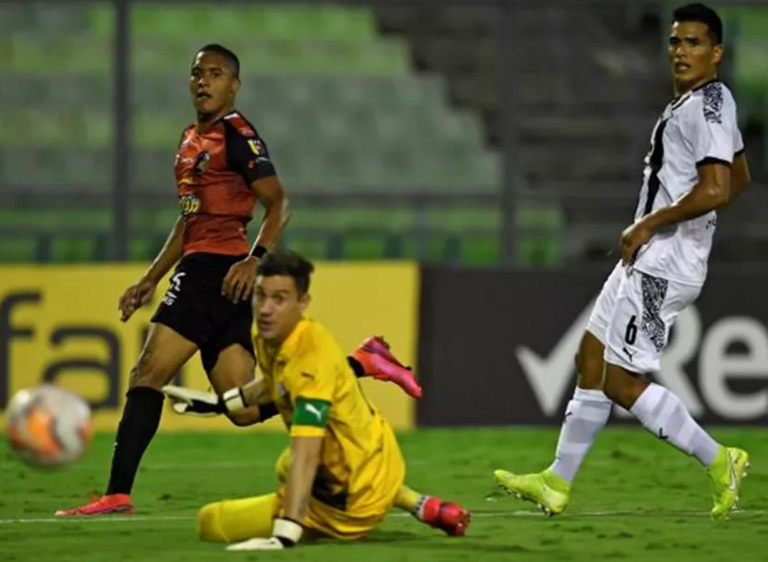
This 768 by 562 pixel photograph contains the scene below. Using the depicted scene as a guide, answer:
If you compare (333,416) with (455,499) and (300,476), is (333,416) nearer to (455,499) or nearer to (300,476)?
(300,476)

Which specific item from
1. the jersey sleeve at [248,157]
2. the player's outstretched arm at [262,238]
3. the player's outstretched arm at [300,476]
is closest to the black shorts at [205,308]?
the player's outstretched arm at [262,238]

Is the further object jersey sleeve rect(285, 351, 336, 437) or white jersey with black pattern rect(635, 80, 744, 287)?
white jersey with black pattern rect(635, 80, 744, 287)

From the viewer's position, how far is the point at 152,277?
352 inches

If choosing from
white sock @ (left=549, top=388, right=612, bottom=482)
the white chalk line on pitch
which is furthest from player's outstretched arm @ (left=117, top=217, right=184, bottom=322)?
white sock @ (left=549, top=388, right=612, bottom=482)

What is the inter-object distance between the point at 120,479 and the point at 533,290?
5.65 m

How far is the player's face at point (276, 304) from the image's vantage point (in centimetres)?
704

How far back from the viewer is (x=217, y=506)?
7.41m

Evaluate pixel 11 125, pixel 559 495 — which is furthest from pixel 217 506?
pixel 11 125

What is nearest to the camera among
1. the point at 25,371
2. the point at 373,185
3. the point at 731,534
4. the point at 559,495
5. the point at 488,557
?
the point at 488,557

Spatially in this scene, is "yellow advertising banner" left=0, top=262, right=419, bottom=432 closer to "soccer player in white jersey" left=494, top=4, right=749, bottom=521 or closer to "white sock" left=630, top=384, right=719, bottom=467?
"soccer player in white jersey" left=494, top=4, right=749, bottom=521

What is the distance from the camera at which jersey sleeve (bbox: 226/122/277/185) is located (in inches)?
338

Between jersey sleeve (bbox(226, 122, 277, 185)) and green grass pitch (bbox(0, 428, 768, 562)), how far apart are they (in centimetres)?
146

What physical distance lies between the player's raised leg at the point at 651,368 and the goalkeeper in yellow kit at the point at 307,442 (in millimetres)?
1085

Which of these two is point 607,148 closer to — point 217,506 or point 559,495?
point 559,495
